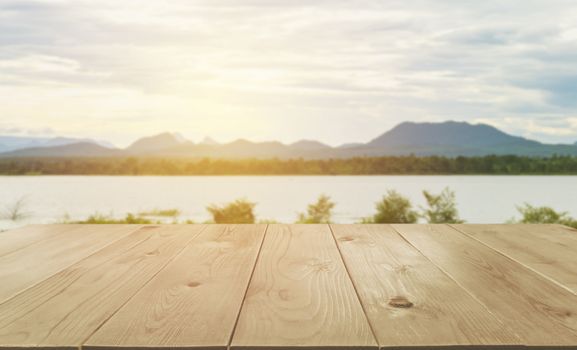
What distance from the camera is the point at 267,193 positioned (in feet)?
38.4

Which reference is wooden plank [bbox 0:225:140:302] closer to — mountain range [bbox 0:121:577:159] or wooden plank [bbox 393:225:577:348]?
wooden plank [bbox 393:225:577:348]

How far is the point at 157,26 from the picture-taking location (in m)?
8.00

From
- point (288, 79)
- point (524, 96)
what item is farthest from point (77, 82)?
point (524, 96)

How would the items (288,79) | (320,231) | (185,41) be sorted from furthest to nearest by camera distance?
(288,79) → (185,41) → (320,231)

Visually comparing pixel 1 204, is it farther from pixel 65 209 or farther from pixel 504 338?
pixel 504 338

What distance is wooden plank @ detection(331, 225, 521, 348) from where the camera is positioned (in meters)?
0.80

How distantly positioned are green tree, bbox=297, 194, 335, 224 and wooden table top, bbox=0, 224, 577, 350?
907 centimetres

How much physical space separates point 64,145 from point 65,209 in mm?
19749

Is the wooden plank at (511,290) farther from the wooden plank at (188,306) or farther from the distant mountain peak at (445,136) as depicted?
the distant mountain peak at (445,136)

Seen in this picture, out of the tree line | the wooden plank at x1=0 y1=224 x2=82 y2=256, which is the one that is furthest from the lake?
the wooden plank at x1=0 y1=224 x2=82 y2=256

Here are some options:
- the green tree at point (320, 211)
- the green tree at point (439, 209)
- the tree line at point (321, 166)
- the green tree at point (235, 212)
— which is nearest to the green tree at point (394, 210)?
the green tree at point (439, 209)

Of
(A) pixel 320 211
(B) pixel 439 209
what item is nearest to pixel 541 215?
(B) pixel 439 209

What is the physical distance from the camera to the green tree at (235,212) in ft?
33.6

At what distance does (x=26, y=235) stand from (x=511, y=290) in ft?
5.09
